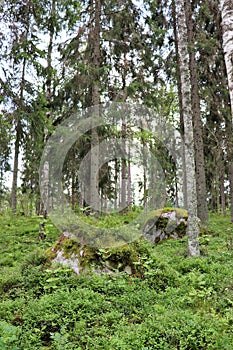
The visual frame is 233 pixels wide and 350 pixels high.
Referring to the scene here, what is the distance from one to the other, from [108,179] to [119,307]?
917 centimetres

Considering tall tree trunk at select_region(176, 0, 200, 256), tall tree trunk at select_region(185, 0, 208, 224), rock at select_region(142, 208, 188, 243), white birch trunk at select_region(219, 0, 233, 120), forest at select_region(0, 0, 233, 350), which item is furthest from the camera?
tall tree trunk at select_region(185, 0, 208, 224)

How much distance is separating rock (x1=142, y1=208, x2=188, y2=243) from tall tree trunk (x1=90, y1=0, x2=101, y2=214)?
6.63 feet

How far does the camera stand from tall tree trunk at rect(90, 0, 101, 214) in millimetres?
11148

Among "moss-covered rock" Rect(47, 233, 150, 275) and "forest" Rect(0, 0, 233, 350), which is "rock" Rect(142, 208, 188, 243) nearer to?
"forest" Rect(0, 0, 233, 350)

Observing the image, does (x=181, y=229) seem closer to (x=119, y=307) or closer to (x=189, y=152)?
(x=189, y=152)

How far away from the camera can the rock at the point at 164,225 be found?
10.6 metres

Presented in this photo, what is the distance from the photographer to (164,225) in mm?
10867

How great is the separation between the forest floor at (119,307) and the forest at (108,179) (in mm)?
22

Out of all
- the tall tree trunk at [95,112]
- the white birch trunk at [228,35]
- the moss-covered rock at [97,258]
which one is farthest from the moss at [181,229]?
the white birch trunk at [228,35]

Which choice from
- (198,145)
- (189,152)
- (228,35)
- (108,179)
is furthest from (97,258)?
(108,179)

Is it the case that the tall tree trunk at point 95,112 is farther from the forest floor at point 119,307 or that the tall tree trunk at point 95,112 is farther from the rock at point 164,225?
the forest floor at point 119,307

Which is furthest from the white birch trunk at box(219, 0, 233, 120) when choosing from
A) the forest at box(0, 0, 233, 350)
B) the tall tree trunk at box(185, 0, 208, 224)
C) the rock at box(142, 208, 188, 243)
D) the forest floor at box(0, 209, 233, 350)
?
the tall tree trunk at box(185, 0, 208, 224)

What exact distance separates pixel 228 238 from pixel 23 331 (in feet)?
25.9

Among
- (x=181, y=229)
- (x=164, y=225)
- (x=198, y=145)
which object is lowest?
(x=181, y=229)
